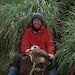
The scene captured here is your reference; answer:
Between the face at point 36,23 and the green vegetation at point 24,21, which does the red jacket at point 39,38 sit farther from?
the green vegetation at point 24,21

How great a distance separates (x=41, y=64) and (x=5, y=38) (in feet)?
4.63

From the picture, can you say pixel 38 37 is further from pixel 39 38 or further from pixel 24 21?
pixel 24 21

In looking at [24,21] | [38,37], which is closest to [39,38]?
[38,37]

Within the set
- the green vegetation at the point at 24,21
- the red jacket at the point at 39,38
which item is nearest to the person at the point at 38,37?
the red jacket at the point at 39,38

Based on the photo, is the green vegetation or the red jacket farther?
the green vegetation

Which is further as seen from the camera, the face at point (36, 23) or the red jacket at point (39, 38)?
the red jacket at point (39, 38)

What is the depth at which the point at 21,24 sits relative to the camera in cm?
628

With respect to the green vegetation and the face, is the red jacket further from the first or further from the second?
the green vegetation

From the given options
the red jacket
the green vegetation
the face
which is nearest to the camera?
the face

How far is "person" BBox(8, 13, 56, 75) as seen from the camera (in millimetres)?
5435

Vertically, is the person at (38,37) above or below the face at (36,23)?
below

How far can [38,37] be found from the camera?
18.3ft

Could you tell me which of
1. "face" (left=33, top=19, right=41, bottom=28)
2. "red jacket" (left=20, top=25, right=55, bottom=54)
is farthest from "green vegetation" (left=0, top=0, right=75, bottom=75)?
"face" (left=33, top=19, right=41, bottom=28)

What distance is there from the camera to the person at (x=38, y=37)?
543 centimetres
